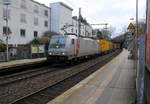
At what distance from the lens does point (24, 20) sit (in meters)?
40.5

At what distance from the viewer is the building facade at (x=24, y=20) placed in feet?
120

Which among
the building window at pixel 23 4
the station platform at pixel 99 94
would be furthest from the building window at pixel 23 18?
the station platform at pixel 99 94

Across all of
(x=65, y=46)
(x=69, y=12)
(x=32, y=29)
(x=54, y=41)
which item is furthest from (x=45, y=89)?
(x=69, y=12)

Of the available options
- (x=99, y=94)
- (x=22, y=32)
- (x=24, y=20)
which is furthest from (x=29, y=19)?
(x=99, y=94)

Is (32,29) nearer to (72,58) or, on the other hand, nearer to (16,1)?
(16,1)

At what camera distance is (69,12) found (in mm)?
57094

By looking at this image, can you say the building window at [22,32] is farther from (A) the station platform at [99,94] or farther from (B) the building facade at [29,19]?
(A) the station platform at [99,94]

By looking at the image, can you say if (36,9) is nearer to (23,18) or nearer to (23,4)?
(23,4)

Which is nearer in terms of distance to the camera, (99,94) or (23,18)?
(99,94)

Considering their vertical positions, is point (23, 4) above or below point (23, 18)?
above

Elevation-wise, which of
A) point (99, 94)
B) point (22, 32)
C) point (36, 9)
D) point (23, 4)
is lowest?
point (99, 94)

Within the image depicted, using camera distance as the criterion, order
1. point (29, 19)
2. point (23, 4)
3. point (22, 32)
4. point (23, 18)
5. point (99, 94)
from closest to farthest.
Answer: point (99, 94)
point (22, 32)
point (23, 18)
point (23, 4)
point (29, 19)

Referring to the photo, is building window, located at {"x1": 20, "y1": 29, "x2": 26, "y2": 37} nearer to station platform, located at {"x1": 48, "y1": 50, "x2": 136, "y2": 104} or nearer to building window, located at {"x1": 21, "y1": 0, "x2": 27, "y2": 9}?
building window, located at {"x1": 21, "y1": 0, "x2": 27, "y2": 9}

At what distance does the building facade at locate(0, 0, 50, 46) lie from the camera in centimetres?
3656
